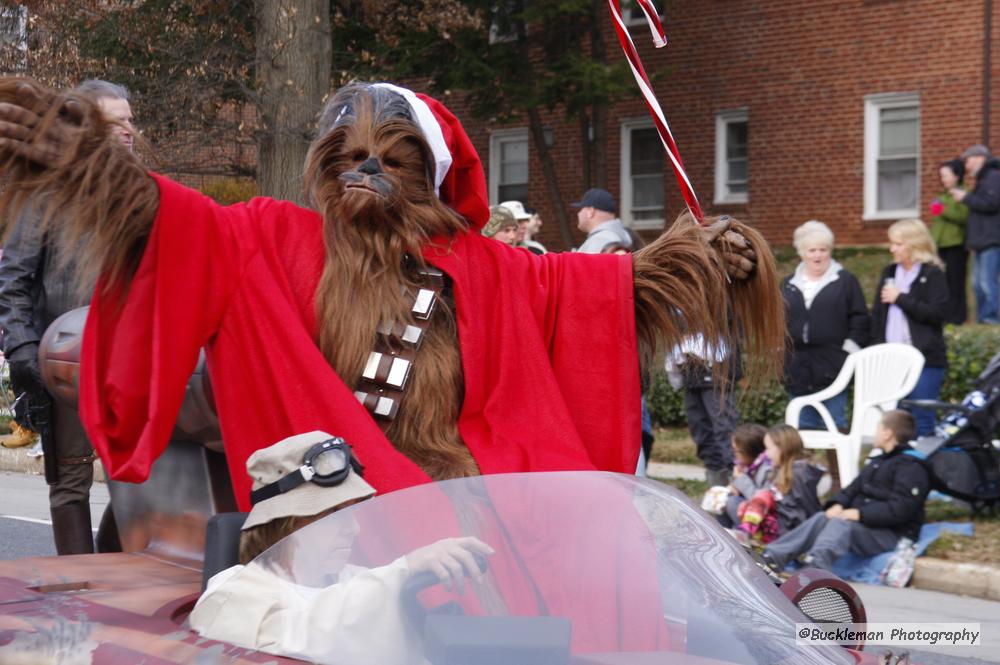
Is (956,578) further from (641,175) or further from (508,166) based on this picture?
(508,166)

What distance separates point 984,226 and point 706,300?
9909 millimetres

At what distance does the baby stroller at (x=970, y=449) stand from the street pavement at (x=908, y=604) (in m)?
0.94

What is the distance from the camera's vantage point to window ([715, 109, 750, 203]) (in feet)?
67.6

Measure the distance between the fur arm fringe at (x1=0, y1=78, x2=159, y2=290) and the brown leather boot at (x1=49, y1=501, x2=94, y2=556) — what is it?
73.7 inches

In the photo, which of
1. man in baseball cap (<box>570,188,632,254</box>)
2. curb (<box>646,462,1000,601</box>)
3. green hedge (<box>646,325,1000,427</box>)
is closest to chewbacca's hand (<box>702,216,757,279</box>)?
man in baseball cap (<box>570,188,632,254</box>)

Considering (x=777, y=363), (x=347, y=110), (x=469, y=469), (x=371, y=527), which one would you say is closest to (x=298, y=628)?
(x=371, y=527)

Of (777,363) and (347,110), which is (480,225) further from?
(777,363)

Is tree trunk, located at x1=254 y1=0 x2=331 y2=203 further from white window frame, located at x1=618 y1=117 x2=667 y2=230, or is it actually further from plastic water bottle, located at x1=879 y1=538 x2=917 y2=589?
white window frame, located at x1=618 y1=117 x2=667 y2=230

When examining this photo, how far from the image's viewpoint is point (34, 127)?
110 inches

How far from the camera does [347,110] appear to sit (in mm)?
3352

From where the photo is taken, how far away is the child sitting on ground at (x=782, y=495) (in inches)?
294

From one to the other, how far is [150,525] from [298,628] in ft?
4.11

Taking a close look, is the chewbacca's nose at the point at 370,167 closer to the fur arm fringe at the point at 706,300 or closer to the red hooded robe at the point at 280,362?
the red hooded robe at the point at 280,362

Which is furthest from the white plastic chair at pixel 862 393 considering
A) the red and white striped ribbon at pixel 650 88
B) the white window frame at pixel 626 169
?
the white window frame at pixel 626 169
